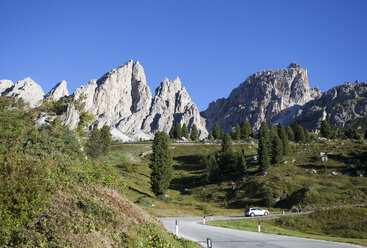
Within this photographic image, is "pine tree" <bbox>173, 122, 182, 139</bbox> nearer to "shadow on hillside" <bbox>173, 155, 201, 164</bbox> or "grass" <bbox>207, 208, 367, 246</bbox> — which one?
"shadow on hillside" <bbox>173, 155, 201, 164</bbox>

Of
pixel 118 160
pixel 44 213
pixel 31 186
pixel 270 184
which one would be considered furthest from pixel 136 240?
pixel 118 160

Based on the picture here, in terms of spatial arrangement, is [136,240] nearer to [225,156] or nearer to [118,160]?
[225,156]

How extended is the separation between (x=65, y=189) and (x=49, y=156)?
2595mm

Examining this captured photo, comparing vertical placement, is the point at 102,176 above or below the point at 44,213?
above

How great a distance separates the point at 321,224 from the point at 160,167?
33.2m

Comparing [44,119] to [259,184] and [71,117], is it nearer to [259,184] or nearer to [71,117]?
[71,117]

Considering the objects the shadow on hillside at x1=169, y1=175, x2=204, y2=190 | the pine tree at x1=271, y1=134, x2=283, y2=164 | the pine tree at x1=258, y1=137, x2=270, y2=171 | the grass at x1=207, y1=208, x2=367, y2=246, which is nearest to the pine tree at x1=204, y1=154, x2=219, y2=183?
the shadow on hillside at x1=169, y1=175, x2=204, y2=190

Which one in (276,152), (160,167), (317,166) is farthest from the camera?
(276,152)

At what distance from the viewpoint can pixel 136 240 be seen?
26.6 ft

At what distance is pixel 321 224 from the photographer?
27094 millimetres

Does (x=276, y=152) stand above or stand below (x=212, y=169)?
above

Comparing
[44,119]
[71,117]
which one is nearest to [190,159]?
[71,117]

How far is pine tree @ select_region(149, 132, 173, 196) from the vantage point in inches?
2045

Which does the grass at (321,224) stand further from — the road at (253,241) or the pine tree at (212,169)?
the pine tree at (212,169)
